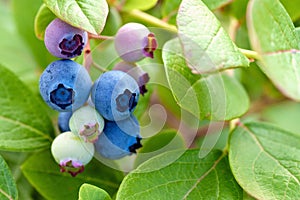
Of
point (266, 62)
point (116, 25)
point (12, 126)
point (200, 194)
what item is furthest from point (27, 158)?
point (266, 62)

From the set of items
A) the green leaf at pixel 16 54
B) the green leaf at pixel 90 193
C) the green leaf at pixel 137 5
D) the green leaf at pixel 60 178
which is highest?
the green leaf at pixel 137 5

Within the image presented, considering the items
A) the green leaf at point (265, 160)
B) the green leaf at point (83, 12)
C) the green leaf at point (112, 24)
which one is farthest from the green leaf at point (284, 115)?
the green leaf at point (83, 12)

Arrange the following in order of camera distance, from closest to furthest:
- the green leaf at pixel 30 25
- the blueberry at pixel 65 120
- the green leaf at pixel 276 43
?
the green leaf at pixel 276 43
the blueberry at pixel 65 120
the green leaf at pixel 30 25

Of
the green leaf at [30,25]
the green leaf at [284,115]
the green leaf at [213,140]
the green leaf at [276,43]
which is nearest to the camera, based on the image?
the green leaf at [276,43]

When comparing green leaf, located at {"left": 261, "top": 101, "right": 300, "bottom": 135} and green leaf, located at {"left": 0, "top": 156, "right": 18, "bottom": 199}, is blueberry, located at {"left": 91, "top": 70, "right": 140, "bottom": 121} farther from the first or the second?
green leaf, located at {"left": 261, "top": 101, "right": 300, "bottom": 135}

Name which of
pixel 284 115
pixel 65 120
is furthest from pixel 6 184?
pixel 284 115

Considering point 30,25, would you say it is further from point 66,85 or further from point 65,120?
point 66,85

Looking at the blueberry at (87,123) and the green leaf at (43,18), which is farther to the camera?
the green leaf at (43,18)

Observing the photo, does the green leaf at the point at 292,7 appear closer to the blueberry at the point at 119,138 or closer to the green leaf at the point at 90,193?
the blueberry at the point at 119,138

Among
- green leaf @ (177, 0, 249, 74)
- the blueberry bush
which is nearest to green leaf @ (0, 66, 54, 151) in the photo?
the blueberry bush
